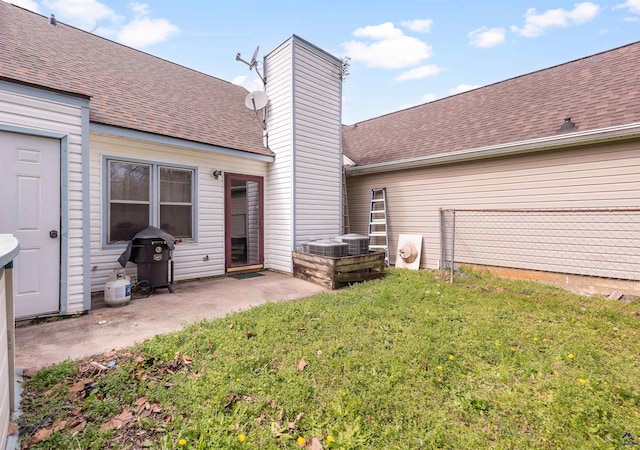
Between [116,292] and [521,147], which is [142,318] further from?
[521,147]

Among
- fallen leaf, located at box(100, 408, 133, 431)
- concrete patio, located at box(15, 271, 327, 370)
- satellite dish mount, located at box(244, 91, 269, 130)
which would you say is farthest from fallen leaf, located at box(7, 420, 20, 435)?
satellite dish mount, located at box(244, 91, 269, 130)

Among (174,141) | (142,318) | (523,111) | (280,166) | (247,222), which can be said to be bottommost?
(142,318)

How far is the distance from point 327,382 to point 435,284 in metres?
3.58

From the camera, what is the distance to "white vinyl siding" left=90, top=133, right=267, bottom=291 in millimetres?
4668

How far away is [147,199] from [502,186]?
6.99 metres

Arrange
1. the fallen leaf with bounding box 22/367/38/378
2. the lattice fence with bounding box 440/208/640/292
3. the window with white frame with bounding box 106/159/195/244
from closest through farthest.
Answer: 1. the fallen leaf with bounding box 22/367/38/378
2. the lattice fence with bounding box 440/208/640/292
3. the window with white frame with bounding box 106/159/195/244

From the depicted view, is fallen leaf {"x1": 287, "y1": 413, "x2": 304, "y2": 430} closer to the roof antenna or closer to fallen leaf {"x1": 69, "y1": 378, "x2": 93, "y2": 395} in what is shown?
fallen leaf {"x1": 69, "y1": 378, "x2": 93, "y2": 395}

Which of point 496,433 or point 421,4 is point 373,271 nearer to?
point 496,433

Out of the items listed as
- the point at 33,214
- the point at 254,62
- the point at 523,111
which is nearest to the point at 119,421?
the point at 33,214

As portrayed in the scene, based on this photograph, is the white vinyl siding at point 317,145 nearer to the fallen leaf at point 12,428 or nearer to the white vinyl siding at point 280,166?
the white vinyl siding at point 280,166

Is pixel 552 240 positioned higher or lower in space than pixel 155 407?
higher

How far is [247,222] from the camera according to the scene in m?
7.02

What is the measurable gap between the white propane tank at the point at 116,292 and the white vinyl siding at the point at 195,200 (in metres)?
0.80

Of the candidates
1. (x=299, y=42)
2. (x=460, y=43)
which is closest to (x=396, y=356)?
(x=299, y=42)
